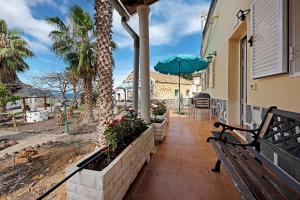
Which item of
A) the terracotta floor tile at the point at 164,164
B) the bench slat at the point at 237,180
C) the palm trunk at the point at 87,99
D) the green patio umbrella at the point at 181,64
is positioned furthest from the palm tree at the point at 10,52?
the bench slat at the point at 237,180

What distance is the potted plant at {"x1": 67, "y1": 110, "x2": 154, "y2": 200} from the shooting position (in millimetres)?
1582

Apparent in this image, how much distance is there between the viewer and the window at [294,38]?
6.22ft

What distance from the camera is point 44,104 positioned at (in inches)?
696

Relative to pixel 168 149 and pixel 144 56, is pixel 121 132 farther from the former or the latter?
pixel 144 56

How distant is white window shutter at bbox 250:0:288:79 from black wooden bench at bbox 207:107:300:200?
578mm

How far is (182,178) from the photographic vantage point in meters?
2.45

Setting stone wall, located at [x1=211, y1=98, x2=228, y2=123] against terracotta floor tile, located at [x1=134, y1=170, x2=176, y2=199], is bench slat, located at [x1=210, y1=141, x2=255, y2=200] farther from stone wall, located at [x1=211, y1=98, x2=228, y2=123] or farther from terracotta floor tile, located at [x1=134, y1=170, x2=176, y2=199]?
stone wall, located at [x1=211, y1=98, x2=228, y2=123]

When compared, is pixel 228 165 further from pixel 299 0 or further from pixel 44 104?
pixel 44 104

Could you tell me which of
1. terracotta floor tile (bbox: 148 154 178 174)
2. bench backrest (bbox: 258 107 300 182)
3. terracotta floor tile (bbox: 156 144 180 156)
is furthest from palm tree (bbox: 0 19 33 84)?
bench backrest (bbox: 258 107 300 182)

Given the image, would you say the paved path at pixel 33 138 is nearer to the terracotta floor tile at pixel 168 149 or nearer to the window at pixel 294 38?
the terracotta floor tile at pixel 168 149

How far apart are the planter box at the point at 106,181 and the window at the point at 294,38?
1925 mm

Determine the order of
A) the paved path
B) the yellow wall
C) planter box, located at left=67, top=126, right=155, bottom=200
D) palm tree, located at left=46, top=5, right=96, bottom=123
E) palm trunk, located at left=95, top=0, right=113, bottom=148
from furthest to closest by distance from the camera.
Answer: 1. palm tree, located at left=46, top=5, right=96, bottom=123
2. the paved path
3. palm trunk, located at left=95, top=0, right=113, bottom=148
4. the yellow wall
5. planter box, located at left=67, top=126, right=155, bottom=200

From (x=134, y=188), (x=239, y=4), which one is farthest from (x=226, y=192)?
(x=239, y=4)

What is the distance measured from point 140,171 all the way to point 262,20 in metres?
2.67
